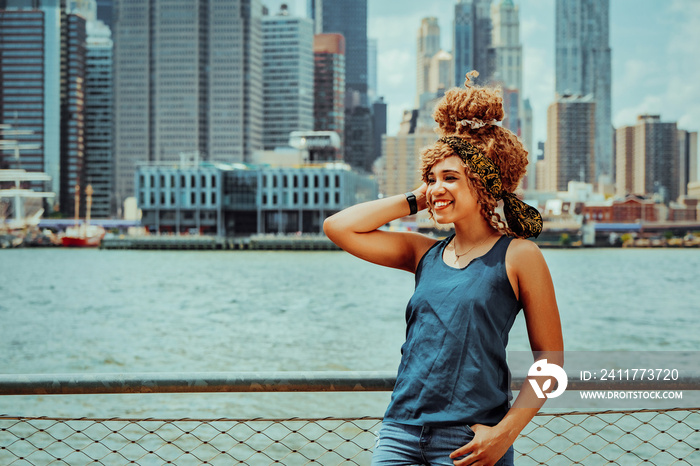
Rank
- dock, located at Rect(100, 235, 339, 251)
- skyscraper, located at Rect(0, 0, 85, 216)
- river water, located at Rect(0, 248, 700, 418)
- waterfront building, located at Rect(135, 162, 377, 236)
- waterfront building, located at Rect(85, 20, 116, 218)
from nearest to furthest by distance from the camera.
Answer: river water, located at Rect(0, 248, 700, 418) → dock, located at Rect(100, 235, 339, 251) → waterfront building, located at Rect(135, 162, 377, 236) → skyscraper, located at Rect(0, 0, 85, 216) → waterfront building, located at Rect(85, 20, 116, 218)

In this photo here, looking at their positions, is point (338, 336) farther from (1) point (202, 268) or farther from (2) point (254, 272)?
(1) point (202, 268)

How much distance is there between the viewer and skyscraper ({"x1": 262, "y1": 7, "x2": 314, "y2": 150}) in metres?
191

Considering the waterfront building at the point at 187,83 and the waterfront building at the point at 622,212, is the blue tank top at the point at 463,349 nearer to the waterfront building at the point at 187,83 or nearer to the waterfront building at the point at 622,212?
the waterfront building at the point at 622,212

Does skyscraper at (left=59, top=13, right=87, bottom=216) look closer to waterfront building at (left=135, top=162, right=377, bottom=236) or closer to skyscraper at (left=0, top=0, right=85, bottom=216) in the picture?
skyscraper at (left=0, top=0, right=85, bottom=216)

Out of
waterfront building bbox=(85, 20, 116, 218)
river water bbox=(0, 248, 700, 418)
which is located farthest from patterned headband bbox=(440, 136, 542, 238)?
waterfront building bbox=(85, 20, 116, 218)

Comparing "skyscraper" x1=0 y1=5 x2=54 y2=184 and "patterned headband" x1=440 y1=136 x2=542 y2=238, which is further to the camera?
"skyscraper" x1=0 y1=5 x2=54 y2=184

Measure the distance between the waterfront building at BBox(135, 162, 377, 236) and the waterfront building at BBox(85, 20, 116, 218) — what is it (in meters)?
61.8

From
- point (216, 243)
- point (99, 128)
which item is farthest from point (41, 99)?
point (216, 243)

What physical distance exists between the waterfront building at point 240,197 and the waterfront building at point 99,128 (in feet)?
203

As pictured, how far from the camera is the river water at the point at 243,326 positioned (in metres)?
17.5

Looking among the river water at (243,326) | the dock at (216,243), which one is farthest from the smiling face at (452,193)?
the dock at (216,243)

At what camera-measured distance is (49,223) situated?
16012 cm

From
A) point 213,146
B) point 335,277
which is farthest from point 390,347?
point 213,146

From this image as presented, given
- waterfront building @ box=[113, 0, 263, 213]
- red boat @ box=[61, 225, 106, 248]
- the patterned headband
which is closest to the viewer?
the patterned headband
